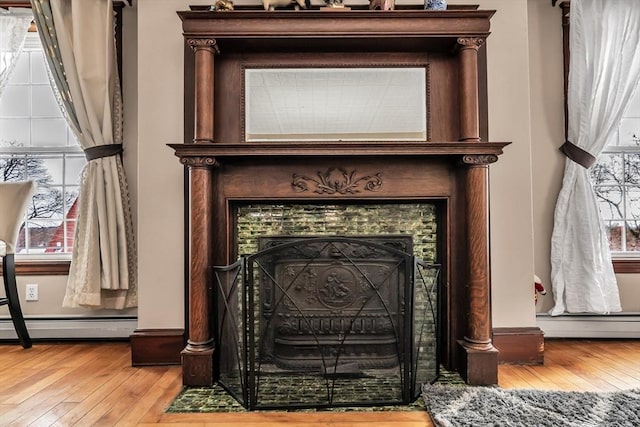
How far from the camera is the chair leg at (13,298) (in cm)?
263

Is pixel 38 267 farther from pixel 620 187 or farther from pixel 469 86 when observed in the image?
pixel 620 187

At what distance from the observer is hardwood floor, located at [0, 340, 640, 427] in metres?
1.68

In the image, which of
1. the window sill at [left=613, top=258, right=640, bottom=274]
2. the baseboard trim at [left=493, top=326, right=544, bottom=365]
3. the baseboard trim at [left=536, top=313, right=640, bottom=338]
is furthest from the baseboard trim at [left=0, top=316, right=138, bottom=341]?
the window sill at [left=613, top=258, right=640, bottom=274]

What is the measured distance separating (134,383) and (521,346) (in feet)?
6.53

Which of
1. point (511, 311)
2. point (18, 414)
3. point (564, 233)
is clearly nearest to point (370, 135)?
point (511, 311)

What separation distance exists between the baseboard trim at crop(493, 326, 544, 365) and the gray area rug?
0.46m

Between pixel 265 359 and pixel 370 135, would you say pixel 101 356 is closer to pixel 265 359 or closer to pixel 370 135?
pixel 265 359

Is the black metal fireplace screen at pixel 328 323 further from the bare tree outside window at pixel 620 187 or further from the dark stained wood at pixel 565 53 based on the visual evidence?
the bare tree outside window at pixel 620 187

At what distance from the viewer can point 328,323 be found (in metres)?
1.95

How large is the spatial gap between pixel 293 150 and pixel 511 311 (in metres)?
1.48

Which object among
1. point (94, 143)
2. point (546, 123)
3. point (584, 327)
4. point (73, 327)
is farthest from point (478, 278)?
point (73, 327)

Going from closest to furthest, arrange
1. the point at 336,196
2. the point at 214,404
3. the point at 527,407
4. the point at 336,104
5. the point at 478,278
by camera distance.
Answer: the point at 527,407
the point at 214,404
the point at 478,278
the point at 336,196
the point at 336,104

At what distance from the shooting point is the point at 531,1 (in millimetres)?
2852

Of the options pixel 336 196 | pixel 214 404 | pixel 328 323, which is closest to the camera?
pixel 214 404
